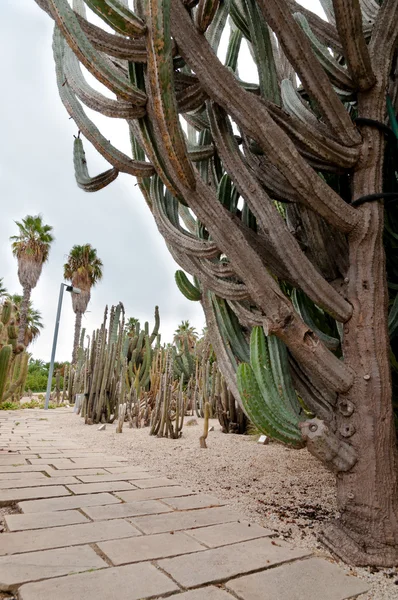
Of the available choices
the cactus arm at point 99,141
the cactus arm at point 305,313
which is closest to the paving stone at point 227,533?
the cactus arm at point 305,313

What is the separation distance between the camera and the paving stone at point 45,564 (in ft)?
5.01

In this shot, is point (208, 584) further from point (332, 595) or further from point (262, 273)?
point (262, 273)

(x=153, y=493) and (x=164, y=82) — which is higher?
(x=164, y=82)

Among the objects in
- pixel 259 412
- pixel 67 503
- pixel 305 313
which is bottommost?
pixel 67 503

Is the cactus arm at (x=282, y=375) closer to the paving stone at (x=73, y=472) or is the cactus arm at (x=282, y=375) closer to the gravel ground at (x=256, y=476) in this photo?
the gravel ground at (x=256, y=476)

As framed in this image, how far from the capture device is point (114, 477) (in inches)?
130

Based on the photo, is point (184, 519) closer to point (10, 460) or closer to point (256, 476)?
point (256, 476)

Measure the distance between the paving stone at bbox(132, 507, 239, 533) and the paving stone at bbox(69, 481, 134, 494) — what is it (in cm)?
67

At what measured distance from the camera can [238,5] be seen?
2.88 meters

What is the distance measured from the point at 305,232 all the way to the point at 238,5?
5.30 ft

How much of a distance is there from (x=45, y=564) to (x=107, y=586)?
0.32 m

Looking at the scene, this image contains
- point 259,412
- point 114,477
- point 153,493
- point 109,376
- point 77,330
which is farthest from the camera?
point 77,330

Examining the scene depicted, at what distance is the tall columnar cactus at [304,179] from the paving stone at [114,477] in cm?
126

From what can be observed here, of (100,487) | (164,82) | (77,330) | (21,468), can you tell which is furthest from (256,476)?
(77,330)
